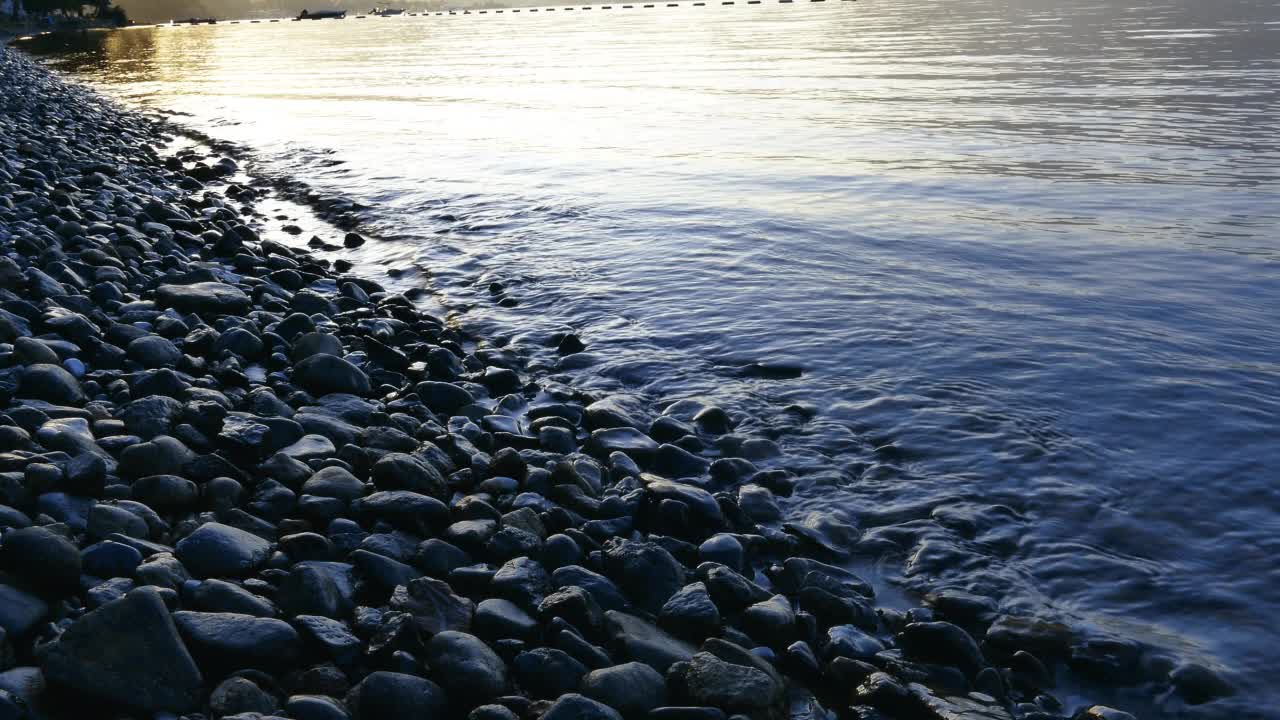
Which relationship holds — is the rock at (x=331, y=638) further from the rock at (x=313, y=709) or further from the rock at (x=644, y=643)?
the rock at (x=644, y=643)

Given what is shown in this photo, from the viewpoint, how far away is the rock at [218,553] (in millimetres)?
4469

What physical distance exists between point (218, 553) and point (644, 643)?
6.80 ft

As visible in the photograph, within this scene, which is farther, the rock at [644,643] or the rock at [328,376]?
the rock at [328,376]

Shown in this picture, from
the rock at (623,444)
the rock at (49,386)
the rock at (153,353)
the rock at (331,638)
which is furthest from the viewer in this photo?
the rock at (153,353)

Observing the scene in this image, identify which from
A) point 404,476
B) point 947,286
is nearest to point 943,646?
point 404,476

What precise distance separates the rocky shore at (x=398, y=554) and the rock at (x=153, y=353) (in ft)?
0.10

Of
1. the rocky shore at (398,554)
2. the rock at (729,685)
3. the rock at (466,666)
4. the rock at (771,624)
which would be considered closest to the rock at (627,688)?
the rocky shore at (398,554)

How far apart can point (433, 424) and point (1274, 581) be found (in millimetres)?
5576

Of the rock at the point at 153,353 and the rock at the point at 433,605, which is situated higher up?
the rock at the point at 153,353

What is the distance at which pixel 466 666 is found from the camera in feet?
13.2

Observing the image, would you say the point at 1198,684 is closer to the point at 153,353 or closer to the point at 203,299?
the point at 153,353

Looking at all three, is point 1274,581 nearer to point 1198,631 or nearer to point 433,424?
point 1198,631

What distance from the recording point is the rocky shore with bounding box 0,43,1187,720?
150 inches

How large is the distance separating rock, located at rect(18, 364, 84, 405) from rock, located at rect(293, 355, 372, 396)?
164 centimetres
